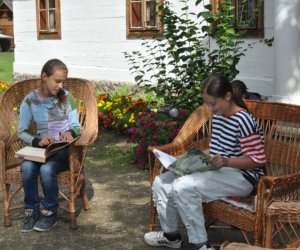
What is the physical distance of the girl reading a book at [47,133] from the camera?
177 inches

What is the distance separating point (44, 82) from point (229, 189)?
1.82m

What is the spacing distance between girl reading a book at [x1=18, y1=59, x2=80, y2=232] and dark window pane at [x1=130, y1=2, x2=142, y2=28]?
5.81 metres

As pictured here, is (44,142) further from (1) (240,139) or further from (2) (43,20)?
(2) (43,20)

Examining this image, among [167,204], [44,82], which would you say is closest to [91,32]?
[44,82]

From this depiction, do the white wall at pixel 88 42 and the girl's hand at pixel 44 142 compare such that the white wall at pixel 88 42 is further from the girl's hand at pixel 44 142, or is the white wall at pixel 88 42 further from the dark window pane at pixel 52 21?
the girl's hand at pixel 44 142

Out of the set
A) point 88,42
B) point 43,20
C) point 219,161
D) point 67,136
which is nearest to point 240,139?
point 219,161

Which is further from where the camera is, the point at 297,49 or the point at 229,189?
the point at 297,49

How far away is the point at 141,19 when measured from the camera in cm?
1031

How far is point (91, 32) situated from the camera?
11.5 meters

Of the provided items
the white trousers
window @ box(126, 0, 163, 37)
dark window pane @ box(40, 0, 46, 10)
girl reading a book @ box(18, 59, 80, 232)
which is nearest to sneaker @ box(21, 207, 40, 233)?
girl reading a book @ box(18, 59, 80, 232)

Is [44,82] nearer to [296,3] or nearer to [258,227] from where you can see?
[258,227]

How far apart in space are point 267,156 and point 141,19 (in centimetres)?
646

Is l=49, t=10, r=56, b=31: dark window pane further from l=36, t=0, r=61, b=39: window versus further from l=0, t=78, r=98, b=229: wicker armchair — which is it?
l=0, t=78, r=98, b=229: wicker armchair

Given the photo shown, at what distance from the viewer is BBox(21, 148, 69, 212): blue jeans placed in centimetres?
446
